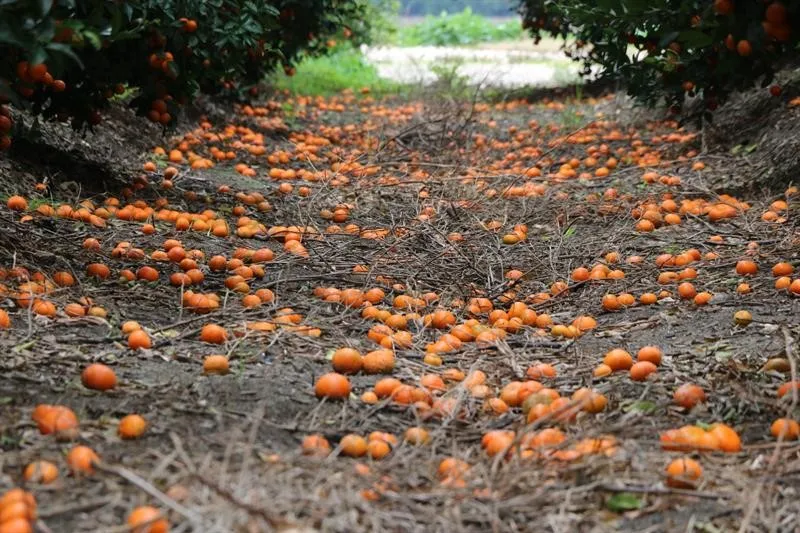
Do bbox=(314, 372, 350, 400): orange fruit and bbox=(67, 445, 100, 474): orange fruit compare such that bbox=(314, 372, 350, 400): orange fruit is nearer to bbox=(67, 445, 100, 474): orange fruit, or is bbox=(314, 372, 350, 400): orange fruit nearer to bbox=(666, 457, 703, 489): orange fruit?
bbox=(67, 445, 100, 474): orange fruit

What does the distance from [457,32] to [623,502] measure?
83.3 feet

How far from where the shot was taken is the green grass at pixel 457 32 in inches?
1038

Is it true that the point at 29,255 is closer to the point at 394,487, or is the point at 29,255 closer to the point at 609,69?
the point at 394,487

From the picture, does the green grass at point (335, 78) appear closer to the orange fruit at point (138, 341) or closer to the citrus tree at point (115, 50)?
the citrus tree at point (115, 50)

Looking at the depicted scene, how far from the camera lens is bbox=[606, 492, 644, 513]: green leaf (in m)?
2.49

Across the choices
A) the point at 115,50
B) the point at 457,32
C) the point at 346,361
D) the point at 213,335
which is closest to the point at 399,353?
the point at 346,361

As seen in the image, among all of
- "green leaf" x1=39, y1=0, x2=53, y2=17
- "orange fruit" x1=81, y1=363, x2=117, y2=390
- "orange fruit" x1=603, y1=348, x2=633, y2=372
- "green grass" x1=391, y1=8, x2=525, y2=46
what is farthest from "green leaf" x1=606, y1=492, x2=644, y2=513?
"green grass" x1=391, y1=8, x2=525, y2=46

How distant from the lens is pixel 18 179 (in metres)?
5.79

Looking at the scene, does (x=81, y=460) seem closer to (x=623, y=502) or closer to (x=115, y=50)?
(x=623, y=502)

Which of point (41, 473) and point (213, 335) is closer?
point (41, 473)

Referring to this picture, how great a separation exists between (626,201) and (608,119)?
4.35 m

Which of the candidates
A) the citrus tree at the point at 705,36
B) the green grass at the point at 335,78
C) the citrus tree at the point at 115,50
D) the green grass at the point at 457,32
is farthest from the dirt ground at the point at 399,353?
the green grass at the point at 457,32

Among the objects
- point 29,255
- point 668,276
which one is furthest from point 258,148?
point 668,276

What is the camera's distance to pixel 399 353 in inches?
151
